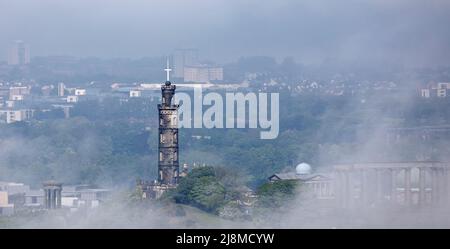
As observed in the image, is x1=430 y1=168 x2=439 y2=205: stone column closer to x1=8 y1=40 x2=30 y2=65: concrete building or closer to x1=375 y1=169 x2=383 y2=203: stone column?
x1=375 y1=169 x2=383 y2=203: stone column

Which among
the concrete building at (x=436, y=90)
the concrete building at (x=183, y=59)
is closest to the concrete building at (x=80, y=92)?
the concrete building at (x=183, y=59)

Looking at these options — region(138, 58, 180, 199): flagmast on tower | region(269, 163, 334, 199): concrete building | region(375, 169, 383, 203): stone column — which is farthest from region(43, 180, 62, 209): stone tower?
region(375, 169, 383, 203): stone column

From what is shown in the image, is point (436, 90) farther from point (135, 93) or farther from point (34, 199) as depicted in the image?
point (135, 93)

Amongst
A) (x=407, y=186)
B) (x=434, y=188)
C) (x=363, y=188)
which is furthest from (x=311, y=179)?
(x=434, y=188)
